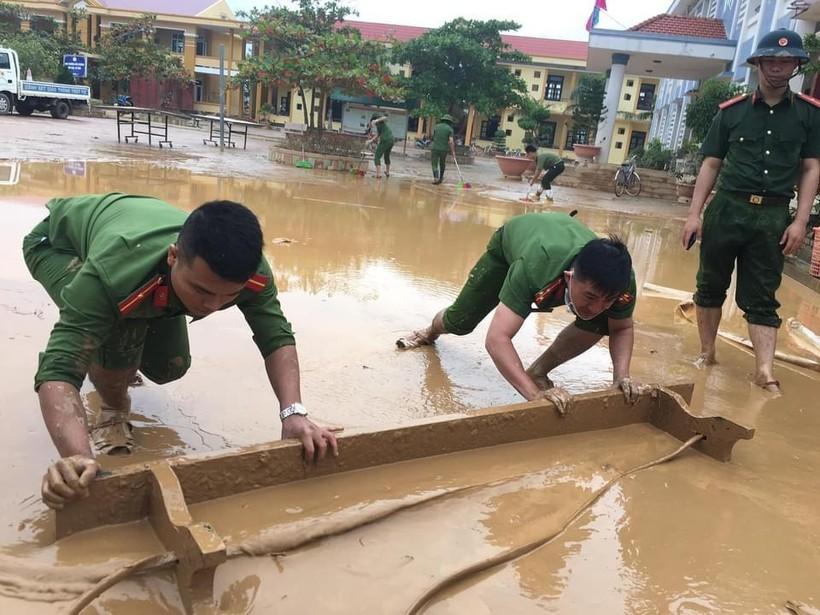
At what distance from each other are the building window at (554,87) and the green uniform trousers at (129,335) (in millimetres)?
40886

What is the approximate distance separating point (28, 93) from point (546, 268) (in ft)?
85.0

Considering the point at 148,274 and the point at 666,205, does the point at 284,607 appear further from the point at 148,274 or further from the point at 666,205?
the point at 666,205

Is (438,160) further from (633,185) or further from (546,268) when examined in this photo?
(546,268)

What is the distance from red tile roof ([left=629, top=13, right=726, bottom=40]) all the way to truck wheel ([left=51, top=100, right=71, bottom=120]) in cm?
1977

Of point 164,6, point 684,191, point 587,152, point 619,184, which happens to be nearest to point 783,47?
point 619,184

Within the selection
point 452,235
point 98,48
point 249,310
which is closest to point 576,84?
point 98,48

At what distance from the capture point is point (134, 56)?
34312 millimetres

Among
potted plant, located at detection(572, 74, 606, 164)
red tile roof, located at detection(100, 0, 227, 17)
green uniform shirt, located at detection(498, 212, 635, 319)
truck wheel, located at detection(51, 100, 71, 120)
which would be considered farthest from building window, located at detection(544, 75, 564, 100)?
green uniform shirt, located at detection(498, 212, 635, 319)

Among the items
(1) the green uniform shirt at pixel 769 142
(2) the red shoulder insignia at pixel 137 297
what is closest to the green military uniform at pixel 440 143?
(1) the green uniform shirt at pixel 769 142

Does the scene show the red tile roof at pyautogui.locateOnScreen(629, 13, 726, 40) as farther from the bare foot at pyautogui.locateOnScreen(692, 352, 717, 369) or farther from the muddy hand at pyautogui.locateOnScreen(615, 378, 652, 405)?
the muddy hand at pyautogui.locateOnScreen(615, 378, 652, 405)

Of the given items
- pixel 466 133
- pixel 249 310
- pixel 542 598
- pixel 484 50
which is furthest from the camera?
pixel 466 133

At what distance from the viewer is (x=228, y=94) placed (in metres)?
40.0

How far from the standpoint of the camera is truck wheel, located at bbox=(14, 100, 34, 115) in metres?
24.0

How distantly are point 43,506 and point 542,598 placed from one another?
152 cm
